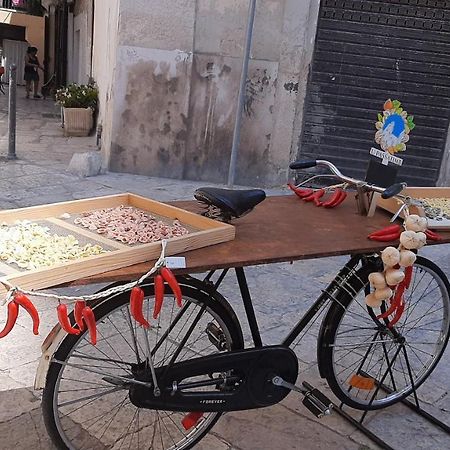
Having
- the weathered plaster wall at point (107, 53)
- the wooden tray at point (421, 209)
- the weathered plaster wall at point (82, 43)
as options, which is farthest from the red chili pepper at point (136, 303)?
the weathered plaster wall at point (82, 43)

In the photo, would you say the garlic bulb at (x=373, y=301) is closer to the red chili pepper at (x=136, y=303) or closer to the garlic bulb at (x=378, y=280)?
the garlic bulb at (x=378, y=280)

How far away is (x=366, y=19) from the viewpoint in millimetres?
7164

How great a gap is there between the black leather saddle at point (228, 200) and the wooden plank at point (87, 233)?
45 centimetres

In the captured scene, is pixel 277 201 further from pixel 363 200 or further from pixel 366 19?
pixel 366 19

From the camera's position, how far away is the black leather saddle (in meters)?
2.36

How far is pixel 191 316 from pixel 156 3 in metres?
5.07

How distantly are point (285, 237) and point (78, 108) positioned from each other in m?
8.54

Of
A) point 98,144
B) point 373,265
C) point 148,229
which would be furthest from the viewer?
point 98,144

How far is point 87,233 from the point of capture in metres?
2.18

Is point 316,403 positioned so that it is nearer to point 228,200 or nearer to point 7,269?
point 228,200

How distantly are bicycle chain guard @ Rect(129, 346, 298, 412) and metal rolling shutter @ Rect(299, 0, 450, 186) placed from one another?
540 centimetres

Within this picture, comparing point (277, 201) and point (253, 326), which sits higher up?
point (277, 201)

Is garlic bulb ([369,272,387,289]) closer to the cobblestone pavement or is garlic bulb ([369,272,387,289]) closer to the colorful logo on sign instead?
the colorful logo on sign

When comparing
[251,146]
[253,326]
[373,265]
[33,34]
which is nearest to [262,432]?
[253,326]
